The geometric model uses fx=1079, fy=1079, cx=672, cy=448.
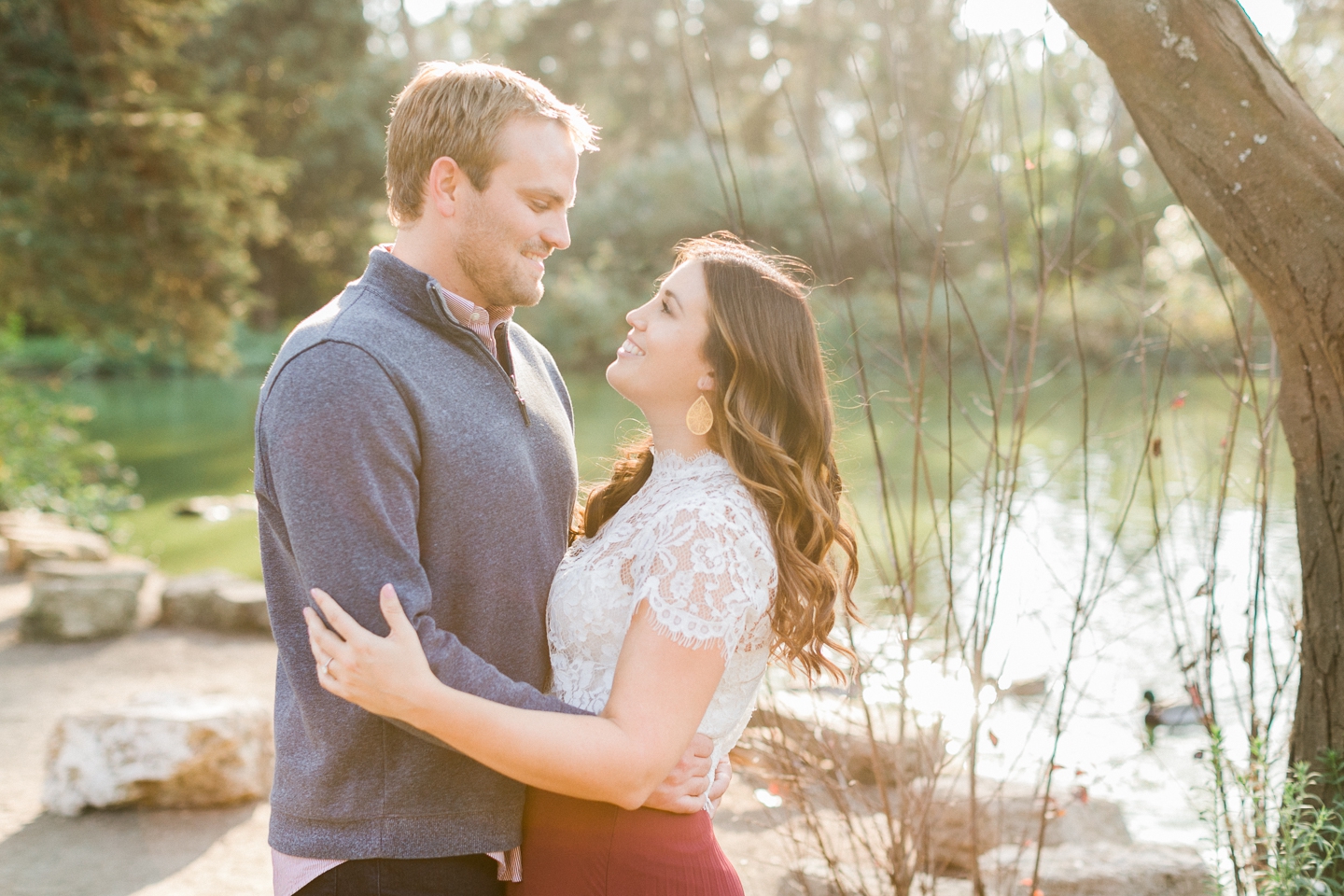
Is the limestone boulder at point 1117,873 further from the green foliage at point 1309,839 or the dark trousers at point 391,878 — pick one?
the dark trousers at point 391,878

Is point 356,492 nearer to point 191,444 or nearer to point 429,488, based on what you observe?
point 429,488

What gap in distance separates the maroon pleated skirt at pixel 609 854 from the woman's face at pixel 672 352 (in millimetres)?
706

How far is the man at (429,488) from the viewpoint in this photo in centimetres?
150

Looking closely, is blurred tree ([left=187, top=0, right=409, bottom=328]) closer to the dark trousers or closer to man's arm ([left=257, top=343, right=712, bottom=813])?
man's arm ([left=257, top=343, right=712, bottom=813])

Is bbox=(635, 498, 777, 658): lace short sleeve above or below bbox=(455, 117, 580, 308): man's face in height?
below

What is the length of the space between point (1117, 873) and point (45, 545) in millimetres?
7390

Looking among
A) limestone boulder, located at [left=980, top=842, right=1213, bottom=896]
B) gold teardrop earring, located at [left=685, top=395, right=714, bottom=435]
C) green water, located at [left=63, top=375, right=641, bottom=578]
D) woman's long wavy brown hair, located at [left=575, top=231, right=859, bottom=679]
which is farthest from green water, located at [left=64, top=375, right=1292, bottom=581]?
limestone boulder, located at [left=980, top=842, right=1213, bottom=896]

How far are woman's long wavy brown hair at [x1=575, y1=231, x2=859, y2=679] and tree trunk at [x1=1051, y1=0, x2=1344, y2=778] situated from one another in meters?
0.89

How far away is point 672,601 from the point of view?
1.61m

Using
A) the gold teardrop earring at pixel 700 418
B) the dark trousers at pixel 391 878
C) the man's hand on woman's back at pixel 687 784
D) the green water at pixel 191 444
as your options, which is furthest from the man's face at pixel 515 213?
the green water at pixel 191 444

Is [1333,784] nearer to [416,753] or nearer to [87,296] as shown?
[416,753]

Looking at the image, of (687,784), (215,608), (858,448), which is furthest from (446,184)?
(858,448)

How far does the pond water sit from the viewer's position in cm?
292

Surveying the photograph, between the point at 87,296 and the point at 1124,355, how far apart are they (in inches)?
430
